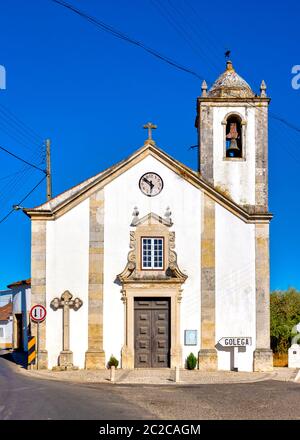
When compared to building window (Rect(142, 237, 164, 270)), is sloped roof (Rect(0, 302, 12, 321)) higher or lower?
lower

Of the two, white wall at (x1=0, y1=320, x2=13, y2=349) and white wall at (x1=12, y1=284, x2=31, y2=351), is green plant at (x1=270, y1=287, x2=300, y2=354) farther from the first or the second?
white wall at (x1=0, y1=320, x2=13, y2=349)

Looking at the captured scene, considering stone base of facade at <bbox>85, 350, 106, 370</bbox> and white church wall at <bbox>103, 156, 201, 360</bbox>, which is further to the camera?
white church wall at <bbox>103, 156, 201, 360</bbox>

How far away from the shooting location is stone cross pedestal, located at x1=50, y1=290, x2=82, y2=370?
2294 cm

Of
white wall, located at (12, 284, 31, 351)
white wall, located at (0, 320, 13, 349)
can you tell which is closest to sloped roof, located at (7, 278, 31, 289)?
white wall, located at (12, 284, 31, 351)

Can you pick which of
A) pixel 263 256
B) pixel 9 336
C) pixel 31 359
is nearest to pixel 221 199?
pixel 263 256

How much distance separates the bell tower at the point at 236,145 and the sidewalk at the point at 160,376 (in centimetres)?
606

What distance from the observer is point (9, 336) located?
48375mm

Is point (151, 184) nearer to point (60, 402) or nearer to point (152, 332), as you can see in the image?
point (152, 332)

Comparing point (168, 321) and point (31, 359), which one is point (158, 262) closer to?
point (168, 321)

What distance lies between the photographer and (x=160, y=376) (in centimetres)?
2109

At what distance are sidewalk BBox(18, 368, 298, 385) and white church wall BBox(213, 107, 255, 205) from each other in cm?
610

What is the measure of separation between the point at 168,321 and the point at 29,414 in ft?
37.9

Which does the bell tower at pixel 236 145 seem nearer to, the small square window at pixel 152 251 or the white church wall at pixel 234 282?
the white church wall at pixel 234 282

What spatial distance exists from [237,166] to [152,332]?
6.54 metres
